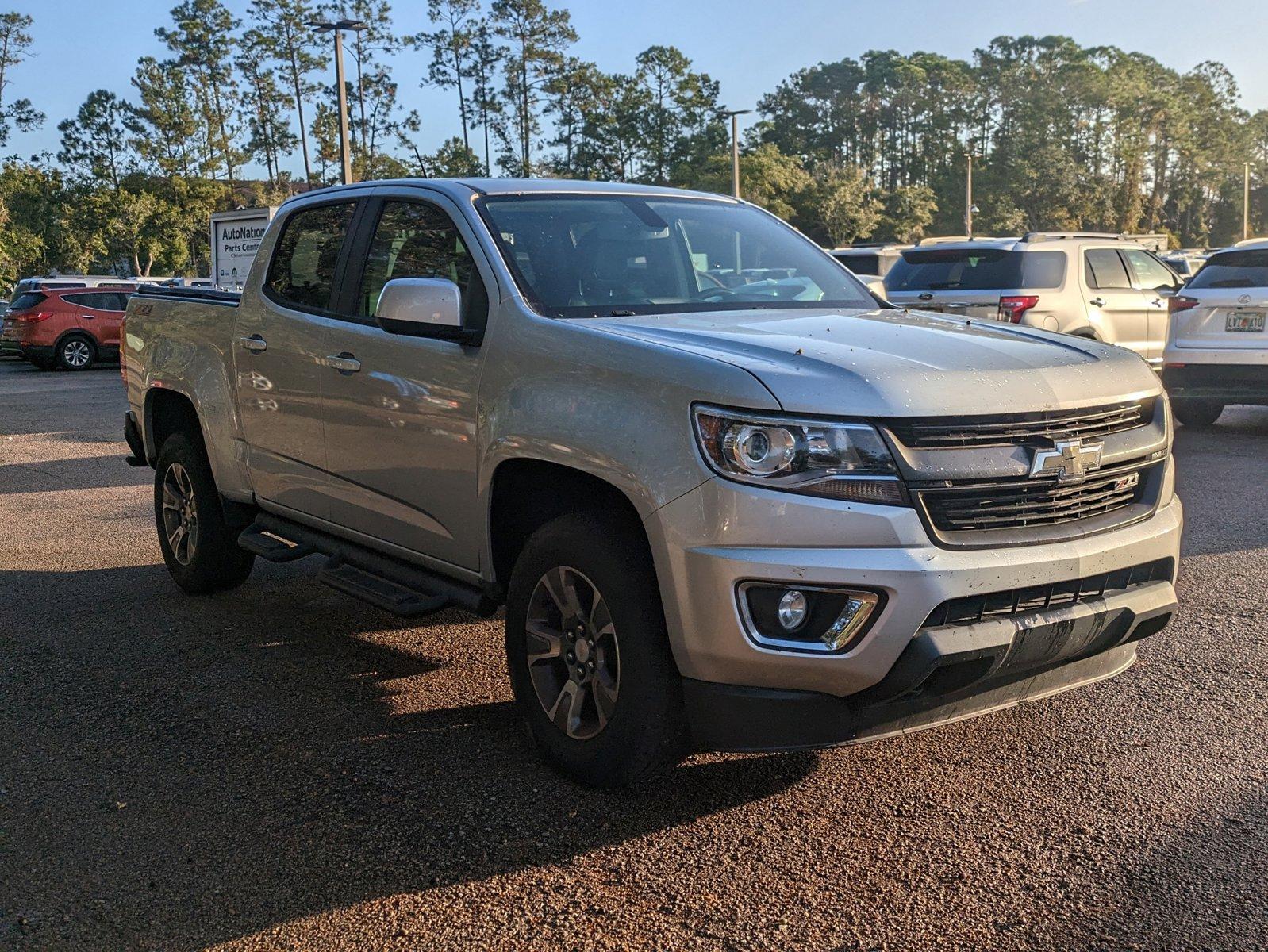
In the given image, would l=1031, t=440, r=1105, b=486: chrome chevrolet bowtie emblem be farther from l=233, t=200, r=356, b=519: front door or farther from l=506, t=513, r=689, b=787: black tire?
l=233, t=200, r=356, b=519: front door

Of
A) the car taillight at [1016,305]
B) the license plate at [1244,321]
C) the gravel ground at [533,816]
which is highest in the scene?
the car taillight at [1016,305]

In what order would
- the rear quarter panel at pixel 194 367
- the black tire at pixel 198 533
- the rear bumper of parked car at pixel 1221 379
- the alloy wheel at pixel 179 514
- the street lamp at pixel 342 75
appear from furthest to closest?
the street lamp at pixel 342 75 → the rear bumper of parked car at pixel 1221 379 → the alloy wheel at pixel 179 514 → the black tire at pixel 198 533 → the rear quarter panel at pixel 194 367

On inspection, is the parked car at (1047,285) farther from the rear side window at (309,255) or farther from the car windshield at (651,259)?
the rear side window at (309,255)

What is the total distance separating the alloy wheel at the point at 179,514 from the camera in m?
6.23

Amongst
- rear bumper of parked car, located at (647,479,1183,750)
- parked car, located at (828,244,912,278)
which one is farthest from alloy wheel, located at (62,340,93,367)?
rear bumper of parked car, located at (647,479,1183,750)

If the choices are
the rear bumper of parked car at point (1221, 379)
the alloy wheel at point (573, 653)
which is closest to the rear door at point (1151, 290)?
the rear bumper of parked car at point (1221, 379)

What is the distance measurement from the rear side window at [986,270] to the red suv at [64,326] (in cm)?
1764

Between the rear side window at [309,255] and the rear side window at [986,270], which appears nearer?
the rear side window at [309,255]

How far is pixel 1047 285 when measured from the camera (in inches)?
488

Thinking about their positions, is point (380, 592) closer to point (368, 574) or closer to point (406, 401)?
point (368, 574)

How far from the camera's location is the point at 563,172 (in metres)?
75.2

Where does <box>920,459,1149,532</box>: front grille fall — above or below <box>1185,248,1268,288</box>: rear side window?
below

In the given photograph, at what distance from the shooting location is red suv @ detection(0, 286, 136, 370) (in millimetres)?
24984

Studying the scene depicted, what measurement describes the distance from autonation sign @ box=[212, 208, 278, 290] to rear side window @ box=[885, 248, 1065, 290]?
51.6 ft
